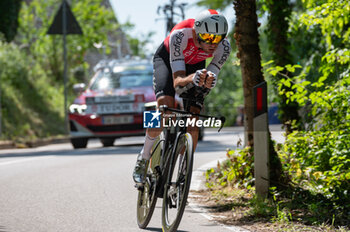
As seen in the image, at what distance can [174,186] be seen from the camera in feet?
17.2

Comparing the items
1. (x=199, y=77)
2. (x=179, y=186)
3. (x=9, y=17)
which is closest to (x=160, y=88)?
(x=199, y=77)

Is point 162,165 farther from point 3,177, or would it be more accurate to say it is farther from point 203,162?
point 203,162

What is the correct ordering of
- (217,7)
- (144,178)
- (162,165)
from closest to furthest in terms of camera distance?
(162,165)
(144,178)
(217,7)

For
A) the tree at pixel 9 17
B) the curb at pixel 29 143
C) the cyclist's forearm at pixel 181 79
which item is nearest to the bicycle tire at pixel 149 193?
the cyclist's forearm at pixel 181 79

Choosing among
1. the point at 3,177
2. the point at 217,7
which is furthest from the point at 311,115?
the point at 217,7

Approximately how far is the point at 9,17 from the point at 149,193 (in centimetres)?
2571

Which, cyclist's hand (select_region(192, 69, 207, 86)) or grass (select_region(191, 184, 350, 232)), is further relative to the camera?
grass (select_region(191, 184, 350, 232))

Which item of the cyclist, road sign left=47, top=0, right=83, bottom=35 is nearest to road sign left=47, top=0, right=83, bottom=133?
road sign left=47, top=0, right=83, bottom=35

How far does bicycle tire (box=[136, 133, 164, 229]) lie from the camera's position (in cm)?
573

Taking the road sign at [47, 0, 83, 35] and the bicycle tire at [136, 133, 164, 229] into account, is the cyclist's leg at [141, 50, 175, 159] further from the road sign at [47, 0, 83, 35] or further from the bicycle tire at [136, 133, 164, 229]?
the road sign at [47, 0, 83, 35]

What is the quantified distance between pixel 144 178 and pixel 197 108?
0.92 m

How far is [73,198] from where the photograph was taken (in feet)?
25.2

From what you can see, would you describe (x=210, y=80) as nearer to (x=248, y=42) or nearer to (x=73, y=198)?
(x=248, y=42)

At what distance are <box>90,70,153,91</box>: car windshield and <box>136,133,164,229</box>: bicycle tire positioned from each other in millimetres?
10312
